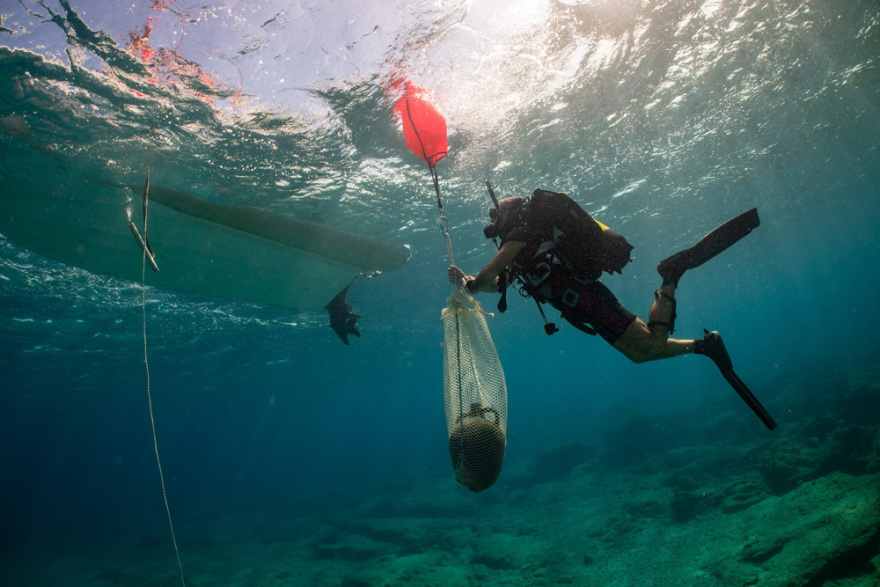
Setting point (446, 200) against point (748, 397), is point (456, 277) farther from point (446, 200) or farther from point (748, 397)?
point (446, 200)

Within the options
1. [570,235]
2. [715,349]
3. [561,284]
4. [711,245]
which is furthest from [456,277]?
[715,349]

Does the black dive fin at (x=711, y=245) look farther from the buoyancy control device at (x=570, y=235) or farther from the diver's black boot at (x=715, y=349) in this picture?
the diver's black boot at (x=715, y=349)

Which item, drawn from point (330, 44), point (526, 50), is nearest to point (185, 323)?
point (330, 44)

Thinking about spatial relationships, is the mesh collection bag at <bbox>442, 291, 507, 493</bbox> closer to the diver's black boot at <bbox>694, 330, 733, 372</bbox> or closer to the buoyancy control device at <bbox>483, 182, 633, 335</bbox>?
the buoyancy control device at <bbox>483, 182, 633, 335</bbox>

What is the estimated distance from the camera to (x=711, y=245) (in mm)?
3859

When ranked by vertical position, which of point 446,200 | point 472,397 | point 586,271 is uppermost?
point 446,200

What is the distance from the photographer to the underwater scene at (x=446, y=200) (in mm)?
6449

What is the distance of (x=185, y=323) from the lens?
71.1 feet

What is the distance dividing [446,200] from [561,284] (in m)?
10.4

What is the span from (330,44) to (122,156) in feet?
18.6

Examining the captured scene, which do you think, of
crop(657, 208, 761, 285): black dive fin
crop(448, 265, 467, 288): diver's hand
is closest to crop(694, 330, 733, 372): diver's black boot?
crop(657, 208, 761, 285): black dive fin

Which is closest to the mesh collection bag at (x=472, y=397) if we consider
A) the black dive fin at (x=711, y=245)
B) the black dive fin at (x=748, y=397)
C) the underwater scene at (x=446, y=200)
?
the underwater scene at (x=446, y=200)

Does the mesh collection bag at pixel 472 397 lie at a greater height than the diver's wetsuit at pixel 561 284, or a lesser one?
lesser

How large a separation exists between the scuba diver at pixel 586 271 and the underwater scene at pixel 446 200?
4.8 inches
